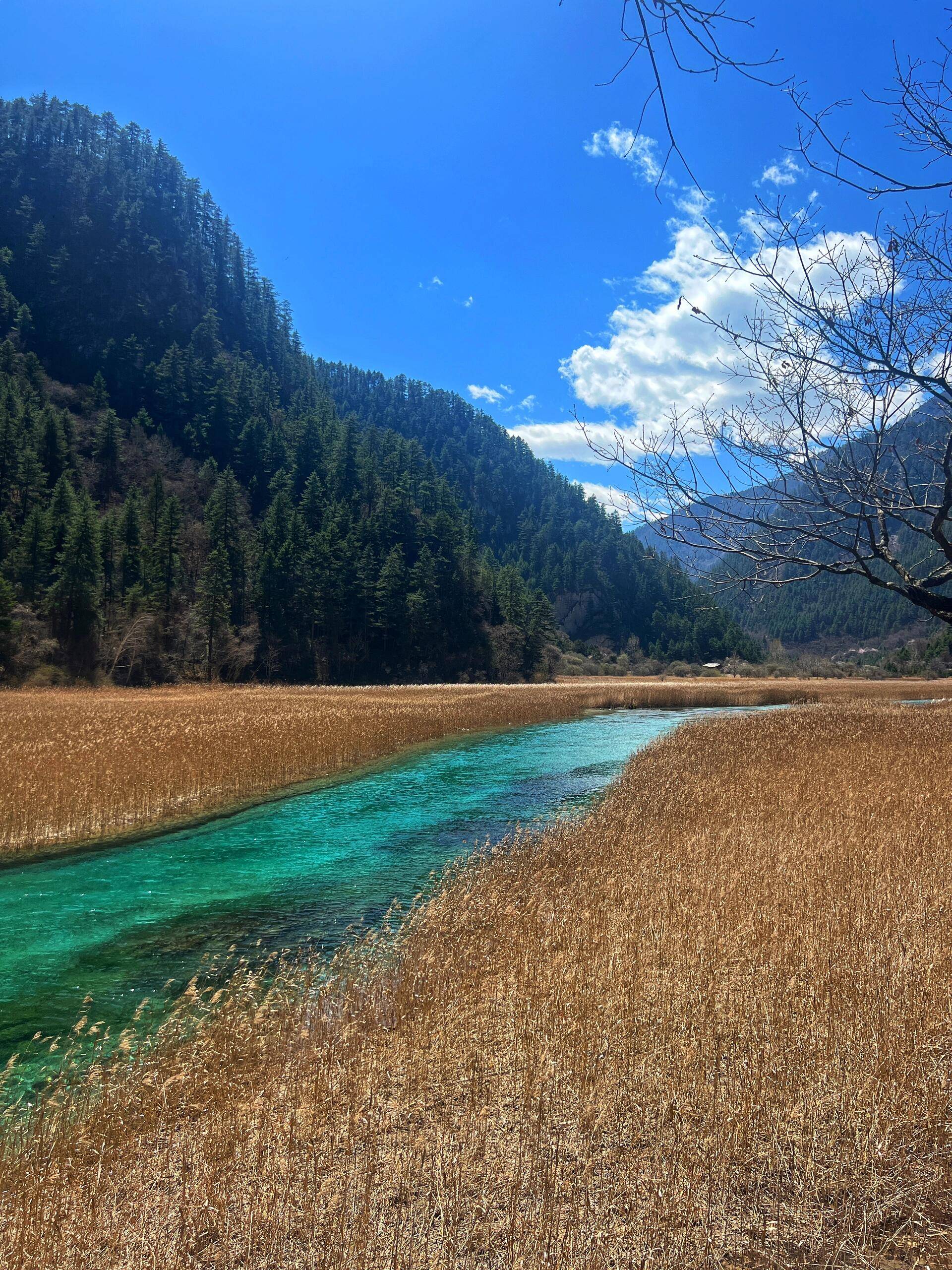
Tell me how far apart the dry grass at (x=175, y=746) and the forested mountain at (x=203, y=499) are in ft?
46.4

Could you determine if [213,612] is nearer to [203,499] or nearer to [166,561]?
[166,561]

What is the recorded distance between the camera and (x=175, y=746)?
1980 centimetres

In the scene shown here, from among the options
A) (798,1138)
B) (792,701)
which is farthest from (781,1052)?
(792,701)

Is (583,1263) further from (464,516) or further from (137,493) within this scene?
(464,516)

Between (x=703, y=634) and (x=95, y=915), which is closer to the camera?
(x=95, y=915)

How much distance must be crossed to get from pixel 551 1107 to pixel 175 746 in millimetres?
17931

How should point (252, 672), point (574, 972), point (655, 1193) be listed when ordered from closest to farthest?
point (655, 1193), point (574, 972), point (252, 672)

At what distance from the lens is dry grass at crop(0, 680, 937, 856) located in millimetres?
14914

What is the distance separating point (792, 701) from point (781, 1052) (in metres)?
57.7

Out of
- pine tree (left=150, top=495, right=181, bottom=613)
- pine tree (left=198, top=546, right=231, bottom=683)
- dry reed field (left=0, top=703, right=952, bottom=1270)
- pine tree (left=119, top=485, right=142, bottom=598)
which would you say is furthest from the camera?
pine tree (left=119, top=485, right=142, bottom=598)

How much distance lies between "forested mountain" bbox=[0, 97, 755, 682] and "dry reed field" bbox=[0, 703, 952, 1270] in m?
3.58

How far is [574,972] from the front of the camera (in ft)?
20.7

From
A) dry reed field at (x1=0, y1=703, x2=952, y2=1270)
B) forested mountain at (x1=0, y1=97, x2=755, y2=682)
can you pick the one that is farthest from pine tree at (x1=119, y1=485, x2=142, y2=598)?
dry reed field at (x1=0, y1=703, x2=952, y2=1270)

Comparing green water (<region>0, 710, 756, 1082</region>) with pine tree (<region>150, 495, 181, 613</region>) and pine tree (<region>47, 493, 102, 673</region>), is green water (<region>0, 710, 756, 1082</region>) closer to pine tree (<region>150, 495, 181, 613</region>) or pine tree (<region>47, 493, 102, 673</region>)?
pine tree (<region>47, 493, 102, 673</region>)
